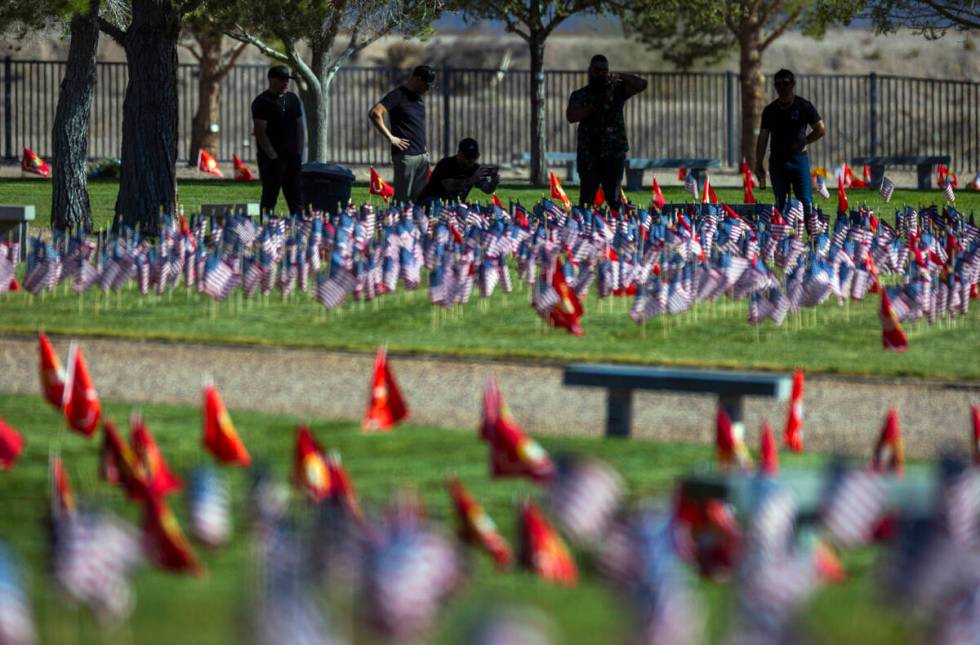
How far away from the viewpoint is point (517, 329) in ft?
Answer: 45.2

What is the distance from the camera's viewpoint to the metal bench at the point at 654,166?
31.9 meters

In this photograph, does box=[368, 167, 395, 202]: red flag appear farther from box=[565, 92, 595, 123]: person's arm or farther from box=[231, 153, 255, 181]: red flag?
box=[231, 153, 255, 181]: red flag

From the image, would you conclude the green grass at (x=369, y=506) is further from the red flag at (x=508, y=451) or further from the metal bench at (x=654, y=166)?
the metal bench at (x=654, y=166)

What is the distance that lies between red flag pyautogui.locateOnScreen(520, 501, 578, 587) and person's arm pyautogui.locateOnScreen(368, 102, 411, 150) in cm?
1342

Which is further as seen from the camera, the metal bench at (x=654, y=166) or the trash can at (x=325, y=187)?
the metal bench at (x=654, y=166)

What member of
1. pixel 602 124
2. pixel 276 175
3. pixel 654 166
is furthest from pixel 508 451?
pixel 654 166

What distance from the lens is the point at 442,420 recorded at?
9883mm

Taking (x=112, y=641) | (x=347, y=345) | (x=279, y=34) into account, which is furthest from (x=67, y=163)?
(x=112, y=641)

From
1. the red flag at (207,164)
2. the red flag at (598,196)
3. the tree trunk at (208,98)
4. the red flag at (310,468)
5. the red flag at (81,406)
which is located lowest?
the red flag at (310,468)

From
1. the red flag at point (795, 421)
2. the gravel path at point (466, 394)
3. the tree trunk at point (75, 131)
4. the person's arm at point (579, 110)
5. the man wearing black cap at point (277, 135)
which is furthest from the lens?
the tree trunk at point (75, 131)

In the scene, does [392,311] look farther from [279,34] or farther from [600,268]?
[279,34]

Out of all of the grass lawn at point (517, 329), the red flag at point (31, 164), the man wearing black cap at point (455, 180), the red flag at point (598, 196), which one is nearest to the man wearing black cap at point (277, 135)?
the man wearing black cap at point (455, 180)

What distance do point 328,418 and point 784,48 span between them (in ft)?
226

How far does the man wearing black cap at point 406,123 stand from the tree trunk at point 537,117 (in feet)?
41.7
